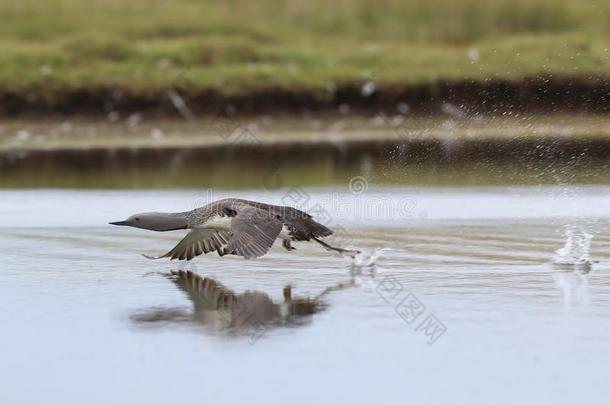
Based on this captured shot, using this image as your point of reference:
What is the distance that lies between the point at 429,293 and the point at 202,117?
17.3m

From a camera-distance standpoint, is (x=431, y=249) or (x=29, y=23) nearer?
(x=431, y=249)

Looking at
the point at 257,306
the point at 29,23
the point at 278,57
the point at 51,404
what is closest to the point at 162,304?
the point at 257,306

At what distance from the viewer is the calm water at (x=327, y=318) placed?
8352mm

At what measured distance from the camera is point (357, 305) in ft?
34.5

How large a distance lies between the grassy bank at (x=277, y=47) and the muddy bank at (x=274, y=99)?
0.05m

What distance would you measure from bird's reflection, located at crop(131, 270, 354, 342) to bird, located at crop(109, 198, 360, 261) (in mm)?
391

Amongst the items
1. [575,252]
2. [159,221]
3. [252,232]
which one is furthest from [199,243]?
→ [575,252]

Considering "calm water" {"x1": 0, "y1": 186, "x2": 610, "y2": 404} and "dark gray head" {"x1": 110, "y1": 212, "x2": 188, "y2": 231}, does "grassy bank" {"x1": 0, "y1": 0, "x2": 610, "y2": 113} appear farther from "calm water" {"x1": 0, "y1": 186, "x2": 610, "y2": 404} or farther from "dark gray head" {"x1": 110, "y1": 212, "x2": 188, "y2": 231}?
"dark gray head" {"x1": 110, "y1": 212, "x2": 188, "y2": 231}

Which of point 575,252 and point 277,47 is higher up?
point 277,47

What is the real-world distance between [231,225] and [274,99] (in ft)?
56.0

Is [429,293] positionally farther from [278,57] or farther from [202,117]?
[278,57]

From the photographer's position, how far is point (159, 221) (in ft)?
39.1

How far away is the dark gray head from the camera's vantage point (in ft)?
38.9

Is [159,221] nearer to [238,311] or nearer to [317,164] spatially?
[238,311]
